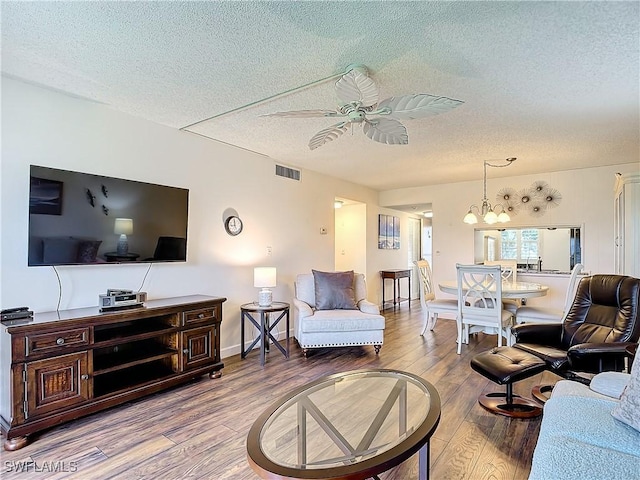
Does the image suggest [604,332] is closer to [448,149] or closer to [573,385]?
[573,385]

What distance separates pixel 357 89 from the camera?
206 cm

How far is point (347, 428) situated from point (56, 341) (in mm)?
2005

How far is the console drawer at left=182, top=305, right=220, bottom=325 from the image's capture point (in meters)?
3.05

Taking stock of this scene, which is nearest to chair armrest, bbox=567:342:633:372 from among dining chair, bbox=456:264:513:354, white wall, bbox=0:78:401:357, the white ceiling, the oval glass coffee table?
the oval glass coffee table

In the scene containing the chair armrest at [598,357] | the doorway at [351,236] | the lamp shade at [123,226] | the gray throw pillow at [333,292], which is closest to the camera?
the chair armrest at [598,357]

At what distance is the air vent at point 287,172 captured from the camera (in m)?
4.72

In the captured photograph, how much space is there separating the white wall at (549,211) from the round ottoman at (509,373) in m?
3.33

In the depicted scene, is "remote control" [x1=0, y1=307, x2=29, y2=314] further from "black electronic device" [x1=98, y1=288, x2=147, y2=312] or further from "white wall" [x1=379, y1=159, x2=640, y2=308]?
"white wall" [x1=379, y1=159, x2=640, y2=308]

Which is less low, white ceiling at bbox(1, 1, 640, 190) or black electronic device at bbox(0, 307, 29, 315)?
white ceiling at bbox(1, 1, 640, 190)

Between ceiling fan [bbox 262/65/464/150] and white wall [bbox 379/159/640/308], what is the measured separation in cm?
408

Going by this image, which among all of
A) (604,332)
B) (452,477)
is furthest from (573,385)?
(604,332)

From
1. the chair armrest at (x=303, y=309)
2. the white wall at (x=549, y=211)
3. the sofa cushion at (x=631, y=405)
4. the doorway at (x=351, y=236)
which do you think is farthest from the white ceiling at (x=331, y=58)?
the doorway at (x=351, y=236)

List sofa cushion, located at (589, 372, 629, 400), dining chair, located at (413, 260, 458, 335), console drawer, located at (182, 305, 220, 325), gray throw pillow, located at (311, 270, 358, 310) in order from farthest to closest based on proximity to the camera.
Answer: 1. dining chair, located at (413, 260, 458, 335)
2. gray throw pillow, located at (311, 270, 358, 310)
3. console drawer, located at (182, 305, 220, 325)
4. sofa cushion, located at (589, 372, 629, 400)

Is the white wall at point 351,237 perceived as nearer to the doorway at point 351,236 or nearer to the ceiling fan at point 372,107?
the doorway at point 351,236
